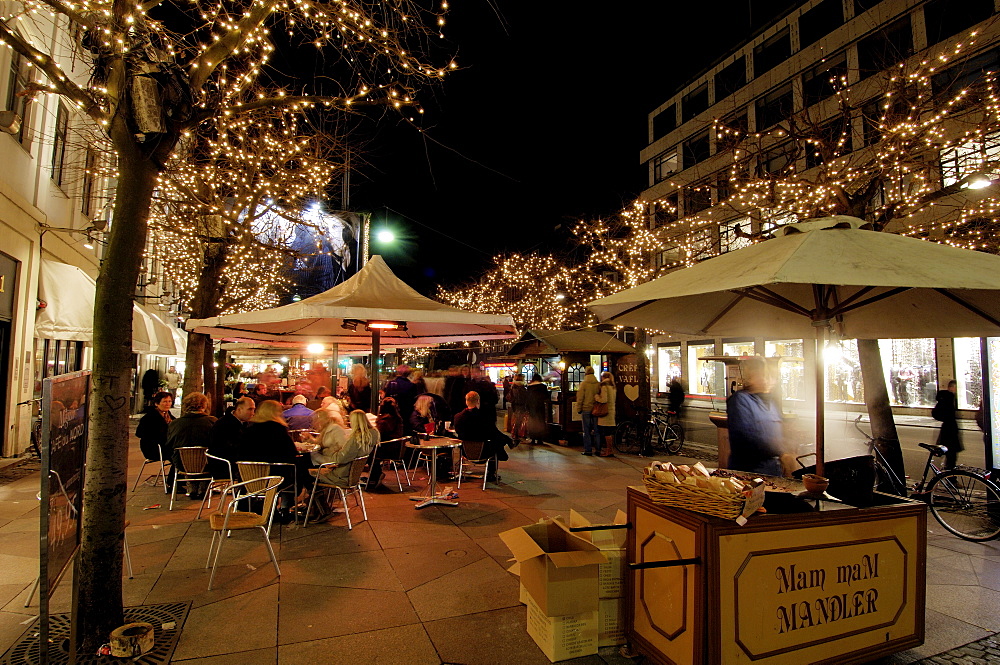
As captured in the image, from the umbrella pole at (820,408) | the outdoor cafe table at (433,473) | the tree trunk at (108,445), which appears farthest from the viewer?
the outdoor cafe table at (433,473)

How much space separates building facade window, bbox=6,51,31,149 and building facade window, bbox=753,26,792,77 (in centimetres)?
2902

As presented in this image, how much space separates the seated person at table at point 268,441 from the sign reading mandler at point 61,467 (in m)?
1.99

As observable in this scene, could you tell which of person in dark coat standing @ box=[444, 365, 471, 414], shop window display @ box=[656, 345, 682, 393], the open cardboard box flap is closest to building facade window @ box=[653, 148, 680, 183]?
shop window display @ box=[656, 345, 682, 393]

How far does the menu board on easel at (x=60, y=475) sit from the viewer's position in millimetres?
2564

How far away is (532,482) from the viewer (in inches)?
330

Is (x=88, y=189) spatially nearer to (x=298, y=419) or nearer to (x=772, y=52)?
(x=298, y=419)

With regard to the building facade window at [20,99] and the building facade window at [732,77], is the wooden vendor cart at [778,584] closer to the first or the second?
the building facade window at [20,99]

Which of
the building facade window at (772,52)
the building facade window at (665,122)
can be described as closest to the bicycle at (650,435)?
Answer: the building facade window at (772,52)

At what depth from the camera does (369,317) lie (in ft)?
20.5

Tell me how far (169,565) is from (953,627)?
610 cm

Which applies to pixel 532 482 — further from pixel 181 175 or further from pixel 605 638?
pixel 181 175

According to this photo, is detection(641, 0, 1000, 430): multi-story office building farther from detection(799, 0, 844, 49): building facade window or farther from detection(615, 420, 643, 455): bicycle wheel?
detection(615, 420, 643, 455): bicycle wheel

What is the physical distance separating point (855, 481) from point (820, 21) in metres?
29.1

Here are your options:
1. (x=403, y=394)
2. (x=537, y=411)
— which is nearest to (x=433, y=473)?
(x=403, y=394)
